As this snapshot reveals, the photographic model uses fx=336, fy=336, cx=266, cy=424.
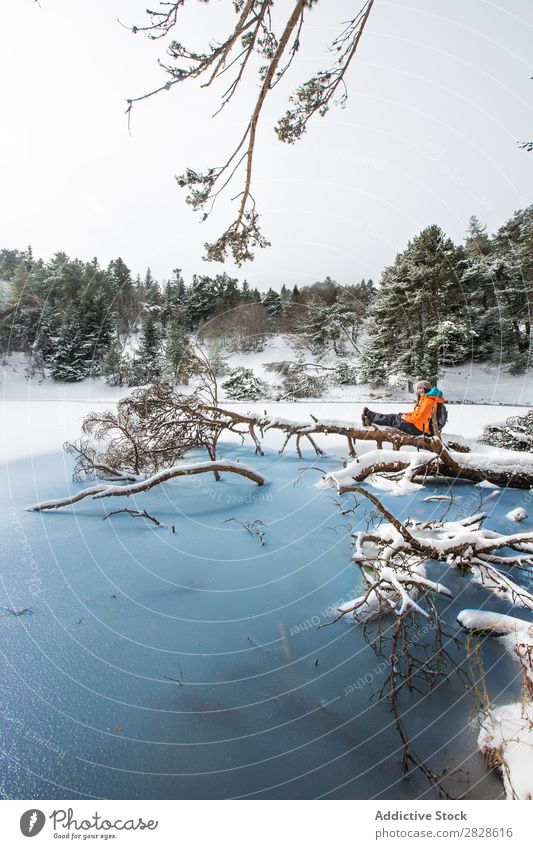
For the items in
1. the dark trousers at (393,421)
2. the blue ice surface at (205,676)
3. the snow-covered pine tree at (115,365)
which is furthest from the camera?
the snow-covered pine tree at (115,365)

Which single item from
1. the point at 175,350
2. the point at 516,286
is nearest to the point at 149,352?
the point at 175,350

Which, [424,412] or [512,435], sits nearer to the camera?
[424,412]

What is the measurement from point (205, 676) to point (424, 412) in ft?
19.1

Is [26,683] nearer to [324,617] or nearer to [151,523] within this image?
[324,617]

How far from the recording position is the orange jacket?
6.60 m

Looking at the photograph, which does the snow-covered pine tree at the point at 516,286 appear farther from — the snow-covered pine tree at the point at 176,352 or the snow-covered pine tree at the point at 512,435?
the snow-covered pine tree at the point at 176,352

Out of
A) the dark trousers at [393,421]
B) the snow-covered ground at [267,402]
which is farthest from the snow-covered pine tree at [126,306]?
the dark trousers at [393,421]

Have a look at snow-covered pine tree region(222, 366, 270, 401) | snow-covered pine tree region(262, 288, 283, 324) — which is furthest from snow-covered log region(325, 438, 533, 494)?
snow-covered pine tree region(222, 366, 270, 401)

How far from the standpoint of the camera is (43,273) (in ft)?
38.1

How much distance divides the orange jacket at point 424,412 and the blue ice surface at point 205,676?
2116 mm

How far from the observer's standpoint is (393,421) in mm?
7484

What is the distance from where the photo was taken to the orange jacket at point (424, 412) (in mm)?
6598

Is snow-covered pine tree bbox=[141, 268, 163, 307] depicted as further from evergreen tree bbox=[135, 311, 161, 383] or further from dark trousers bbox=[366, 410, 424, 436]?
dark trousers bbox=[366, 410, 424, 436]

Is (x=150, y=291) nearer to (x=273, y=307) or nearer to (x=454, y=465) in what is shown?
(x=273, y=307)
